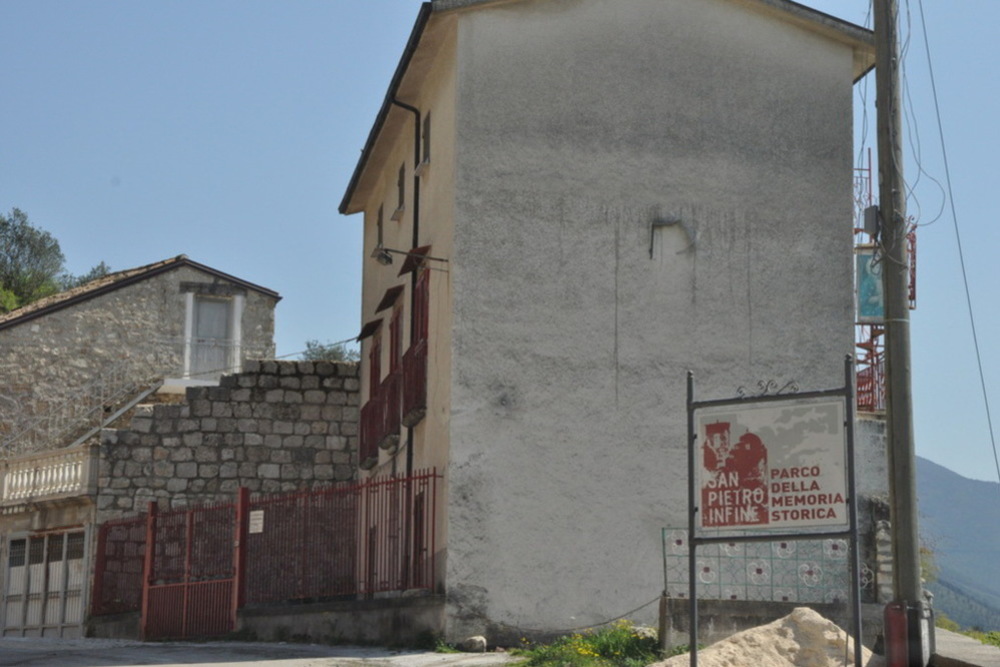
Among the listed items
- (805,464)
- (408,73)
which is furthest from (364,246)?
→ (805,464)

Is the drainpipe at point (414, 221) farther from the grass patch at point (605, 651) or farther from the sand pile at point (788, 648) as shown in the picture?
the sand pile at point (788, 648)

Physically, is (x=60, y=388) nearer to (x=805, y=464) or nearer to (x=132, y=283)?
(x=132, y=283)

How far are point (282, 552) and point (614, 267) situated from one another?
20.6ft

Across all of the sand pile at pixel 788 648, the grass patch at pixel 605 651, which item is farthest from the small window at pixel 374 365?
the sand pile at pixel 788 648

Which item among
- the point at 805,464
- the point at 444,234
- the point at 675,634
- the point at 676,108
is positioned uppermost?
the point at 676,108

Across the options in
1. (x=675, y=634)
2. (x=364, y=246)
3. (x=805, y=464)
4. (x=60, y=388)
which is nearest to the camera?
(x=805, y=464)

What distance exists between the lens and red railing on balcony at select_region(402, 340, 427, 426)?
19.9m

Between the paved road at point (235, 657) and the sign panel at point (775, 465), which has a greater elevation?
the sign panel at point (775, 465)

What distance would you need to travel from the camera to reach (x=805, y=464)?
11.4 meters

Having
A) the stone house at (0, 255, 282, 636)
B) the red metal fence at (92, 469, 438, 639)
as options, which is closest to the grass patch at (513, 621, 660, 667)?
the red metal fence at (92, 469, 438, 639)

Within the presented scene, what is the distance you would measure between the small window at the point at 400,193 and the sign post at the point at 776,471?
12002 millimetres

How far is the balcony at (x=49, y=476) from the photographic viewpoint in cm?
2552

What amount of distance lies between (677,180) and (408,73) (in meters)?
4.04

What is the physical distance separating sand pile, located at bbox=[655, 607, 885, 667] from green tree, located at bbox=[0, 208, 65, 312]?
1965 inches
